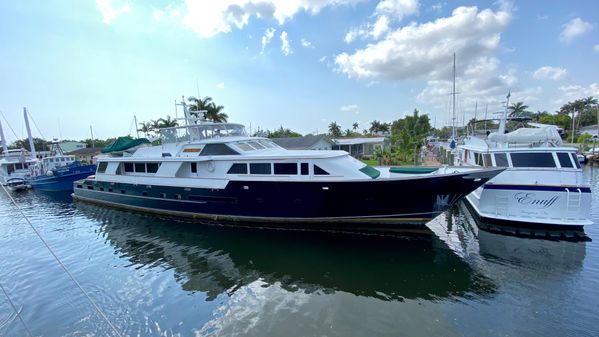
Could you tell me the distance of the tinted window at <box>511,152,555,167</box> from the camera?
362 inches

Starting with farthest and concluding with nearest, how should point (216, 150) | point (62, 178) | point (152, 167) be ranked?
point (62, 178)
point (152, 167)
point (216, 150)

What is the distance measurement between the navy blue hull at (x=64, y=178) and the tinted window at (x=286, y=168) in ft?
67.1

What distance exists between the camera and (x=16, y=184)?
23.7 meters

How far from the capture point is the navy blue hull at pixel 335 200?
28.5ft

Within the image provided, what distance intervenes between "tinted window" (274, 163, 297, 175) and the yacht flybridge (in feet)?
0.12

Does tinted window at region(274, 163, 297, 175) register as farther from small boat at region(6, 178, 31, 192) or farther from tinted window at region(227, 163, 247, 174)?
small boat at region(6, 178, 31, 192)

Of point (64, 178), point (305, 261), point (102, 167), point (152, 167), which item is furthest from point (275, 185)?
point (64, 178)

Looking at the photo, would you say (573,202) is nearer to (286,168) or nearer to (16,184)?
(286,168)

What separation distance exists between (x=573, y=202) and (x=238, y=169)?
37.4 ft

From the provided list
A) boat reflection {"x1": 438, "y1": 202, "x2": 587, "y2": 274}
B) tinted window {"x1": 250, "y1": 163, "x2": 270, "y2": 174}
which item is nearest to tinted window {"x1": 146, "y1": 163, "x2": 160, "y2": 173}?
tinted window {"x1": 250, "y1": 163, "x2": 270, "y2": 174}

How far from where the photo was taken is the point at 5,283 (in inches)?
281

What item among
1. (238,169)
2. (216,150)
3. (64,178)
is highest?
(216,150)

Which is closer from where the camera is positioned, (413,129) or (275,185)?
(275,185)

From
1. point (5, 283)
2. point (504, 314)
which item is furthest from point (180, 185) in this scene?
point (504, 314)
